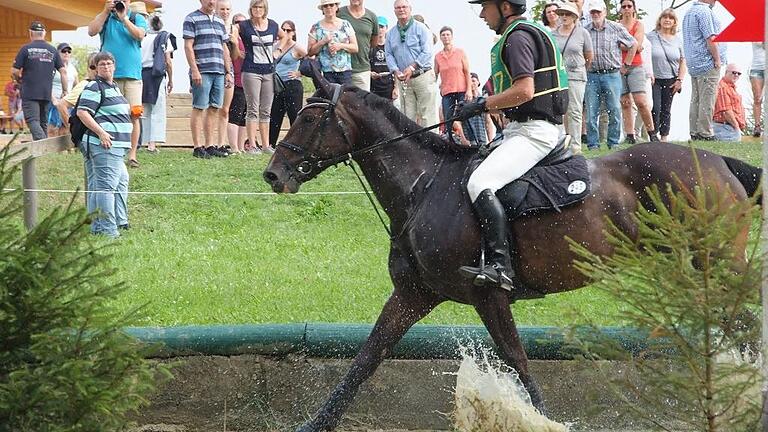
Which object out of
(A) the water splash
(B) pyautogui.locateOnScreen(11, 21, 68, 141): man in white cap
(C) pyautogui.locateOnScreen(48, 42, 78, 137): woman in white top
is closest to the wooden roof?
(C) pyautogui.locateOnScreen(48, 42, 78, 137): woman in white top

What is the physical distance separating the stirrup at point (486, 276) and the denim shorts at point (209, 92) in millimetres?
8326

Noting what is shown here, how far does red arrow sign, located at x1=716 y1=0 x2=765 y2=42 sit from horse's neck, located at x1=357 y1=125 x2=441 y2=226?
2086mm

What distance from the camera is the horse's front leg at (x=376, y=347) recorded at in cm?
690

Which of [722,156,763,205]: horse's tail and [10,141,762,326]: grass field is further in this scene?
[10,141,762,326]: grass field

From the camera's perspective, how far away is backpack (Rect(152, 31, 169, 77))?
1545cm

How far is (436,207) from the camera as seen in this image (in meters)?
7.10

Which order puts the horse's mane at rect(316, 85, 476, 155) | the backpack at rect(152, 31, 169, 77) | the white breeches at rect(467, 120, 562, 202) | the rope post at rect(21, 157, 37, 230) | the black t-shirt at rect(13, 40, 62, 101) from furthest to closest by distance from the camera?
the black t-shirt at rect(13, 40, 62, 101) < the backpack at rect(152, 31, 169, 77) < the rope post at rect(21, 157, 37, 230) < the horse's mane at rect(316, 85, 476, 155) < the white breeches at rect(467, 120, 562, 202)

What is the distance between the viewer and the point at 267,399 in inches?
300

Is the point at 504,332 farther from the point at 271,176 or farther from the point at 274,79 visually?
the point at 274,79

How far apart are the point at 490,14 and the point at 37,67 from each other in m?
11.4

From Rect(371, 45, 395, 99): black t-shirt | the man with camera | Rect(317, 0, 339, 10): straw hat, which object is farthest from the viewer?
Rect(371, 45, 395, 99): black t-shirt

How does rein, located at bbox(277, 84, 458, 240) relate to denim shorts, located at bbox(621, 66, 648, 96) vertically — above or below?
above

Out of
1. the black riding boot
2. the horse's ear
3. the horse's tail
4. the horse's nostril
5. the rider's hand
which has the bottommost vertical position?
the black riding boot

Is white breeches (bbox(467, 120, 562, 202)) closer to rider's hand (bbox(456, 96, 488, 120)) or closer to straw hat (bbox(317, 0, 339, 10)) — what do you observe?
rider's hand (bbox(456, 96, 488, 120))
